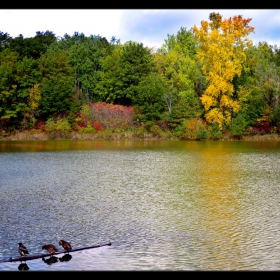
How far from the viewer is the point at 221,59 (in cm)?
4969

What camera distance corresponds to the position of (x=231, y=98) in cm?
5088

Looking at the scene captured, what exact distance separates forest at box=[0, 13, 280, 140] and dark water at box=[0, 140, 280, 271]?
2489cm

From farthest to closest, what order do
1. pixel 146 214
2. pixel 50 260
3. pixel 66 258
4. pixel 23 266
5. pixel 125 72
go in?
pixel 125 72 < pixel 146 214 < pixel 66 258 < pixel 50 260 < pixel 23 266

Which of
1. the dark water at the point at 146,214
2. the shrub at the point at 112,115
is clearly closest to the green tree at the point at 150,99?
the shrub at the point at 112,115

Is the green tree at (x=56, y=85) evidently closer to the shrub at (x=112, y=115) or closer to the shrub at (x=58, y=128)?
the shrub at (x=58, y=128)

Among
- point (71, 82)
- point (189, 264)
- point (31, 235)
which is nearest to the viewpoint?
point (189, 264)

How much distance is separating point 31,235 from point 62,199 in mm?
5115

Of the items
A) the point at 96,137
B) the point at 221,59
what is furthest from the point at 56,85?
the point at 221,59

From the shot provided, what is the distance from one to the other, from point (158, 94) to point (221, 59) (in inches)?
328

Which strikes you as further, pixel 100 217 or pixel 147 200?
pixel 147 200

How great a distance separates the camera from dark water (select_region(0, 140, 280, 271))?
8594 mm

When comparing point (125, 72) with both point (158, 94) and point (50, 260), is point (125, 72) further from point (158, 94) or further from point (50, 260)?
point (50, 260)

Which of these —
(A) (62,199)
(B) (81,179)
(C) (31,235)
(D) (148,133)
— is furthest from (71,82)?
(C) (31,235)
